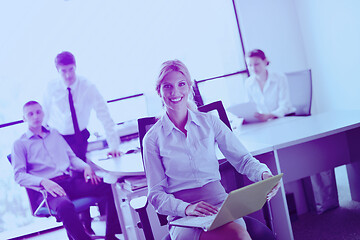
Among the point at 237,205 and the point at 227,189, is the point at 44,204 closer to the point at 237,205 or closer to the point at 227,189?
the point at 227,189

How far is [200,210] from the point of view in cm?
161

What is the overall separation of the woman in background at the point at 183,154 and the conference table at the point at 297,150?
11.6 inches

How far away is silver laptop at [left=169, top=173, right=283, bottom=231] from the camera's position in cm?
137

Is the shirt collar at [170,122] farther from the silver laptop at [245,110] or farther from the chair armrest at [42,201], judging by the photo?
the chair armrest at [42,201]

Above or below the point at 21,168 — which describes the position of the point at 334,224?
below

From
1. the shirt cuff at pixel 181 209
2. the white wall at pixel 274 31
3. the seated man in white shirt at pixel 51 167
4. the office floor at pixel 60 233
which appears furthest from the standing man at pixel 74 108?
the white wall at pixel 274 31

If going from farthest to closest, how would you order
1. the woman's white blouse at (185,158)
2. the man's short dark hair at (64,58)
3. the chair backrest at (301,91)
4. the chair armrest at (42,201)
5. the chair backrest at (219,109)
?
the chair backrest at (301,91) < the man's short dark hair at (64,58) < the chair armrest at (42,201) < the chair backrest at (219,109) < the woman's white blouse at (185,158)

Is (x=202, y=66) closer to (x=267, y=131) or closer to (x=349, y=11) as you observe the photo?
(x=349, y=11)

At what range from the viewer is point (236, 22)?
5.13 m

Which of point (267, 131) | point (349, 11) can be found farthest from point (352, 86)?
point (267, 131)

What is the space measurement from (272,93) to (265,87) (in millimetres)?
Answer: 92

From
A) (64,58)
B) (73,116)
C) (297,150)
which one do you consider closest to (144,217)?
(297,150)

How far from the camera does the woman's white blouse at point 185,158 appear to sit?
1.79 m

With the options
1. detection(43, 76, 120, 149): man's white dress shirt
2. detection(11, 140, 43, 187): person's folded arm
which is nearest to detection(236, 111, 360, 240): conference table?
detection(43, 76, 120, 149): man's white dress shirt
